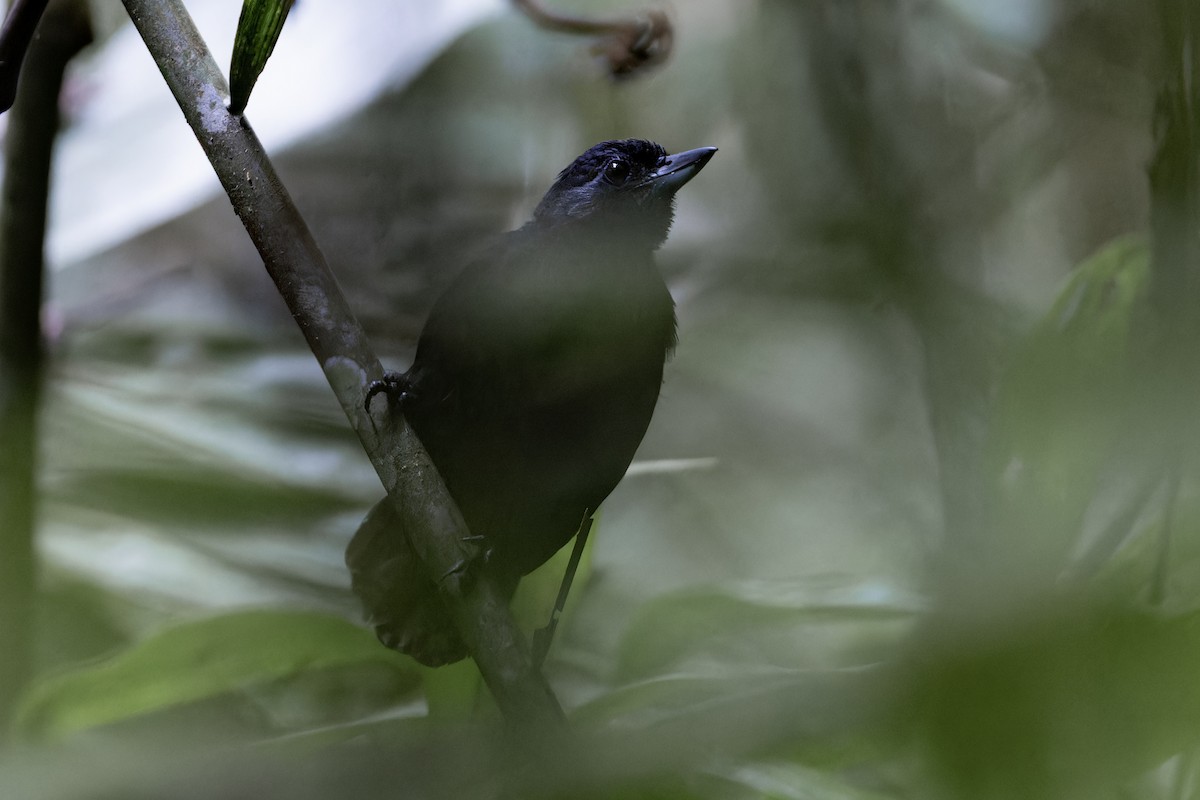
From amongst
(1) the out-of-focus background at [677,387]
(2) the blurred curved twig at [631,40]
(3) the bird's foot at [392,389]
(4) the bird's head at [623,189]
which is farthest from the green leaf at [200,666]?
(2) the blurred curved twig at [631,40]

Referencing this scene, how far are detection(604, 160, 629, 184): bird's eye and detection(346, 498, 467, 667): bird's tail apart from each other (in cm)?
22

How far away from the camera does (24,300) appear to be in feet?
1.88

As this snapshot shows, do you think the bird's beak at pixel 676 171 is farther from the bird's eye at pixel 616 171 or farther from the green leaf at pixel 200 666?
the green leaf at pixel 200 666

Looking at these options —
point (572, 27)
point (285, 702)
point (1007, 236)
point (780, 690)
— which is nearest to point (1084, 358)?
point (1007, 236)

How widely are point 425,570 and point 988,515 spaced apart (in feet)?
0.94

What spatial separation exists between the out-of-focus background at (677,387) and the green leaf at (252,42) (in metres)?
0.07

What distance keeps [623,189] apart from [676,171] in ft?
0.11

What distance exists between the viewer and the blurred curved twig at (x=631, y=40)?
55 centimetres

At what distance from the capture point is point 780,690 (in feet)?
1.34

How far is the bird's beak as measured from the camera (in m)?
0.50

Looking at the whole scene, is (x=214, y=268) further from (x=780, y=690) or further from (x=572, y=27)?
(x=780, y=690)

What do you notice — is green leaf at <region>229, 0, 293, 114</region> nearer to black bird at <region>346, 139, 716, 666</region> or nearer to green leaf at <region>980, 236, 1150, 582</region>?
black bird at <region>346, 139, 716, 666</region>

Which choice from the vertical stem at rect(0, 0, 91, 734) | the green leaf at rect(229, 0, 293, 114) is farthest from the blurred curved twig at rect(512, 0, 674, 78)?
the vertical stem at rect(0, 0, 91, 734)

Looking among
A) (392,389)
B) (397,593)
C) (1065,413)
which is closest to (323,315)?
(392,389)
